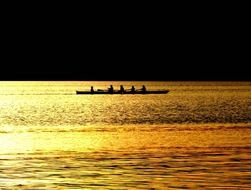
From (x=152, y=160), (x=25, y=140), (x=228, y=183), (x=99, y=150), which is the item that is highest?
(x=25, y=140)

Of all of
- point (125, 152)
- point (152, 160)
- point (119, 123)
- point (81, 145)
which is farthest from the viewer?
point (119, 123)

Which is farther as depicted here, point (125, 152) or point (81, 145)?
point (81, 145)

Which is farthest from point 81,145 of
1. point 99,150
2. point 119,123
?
point 119,123

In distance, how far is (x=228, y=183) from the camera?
30.7m

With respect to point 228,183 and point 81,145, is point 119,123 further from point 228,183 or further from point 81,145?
point 228,183

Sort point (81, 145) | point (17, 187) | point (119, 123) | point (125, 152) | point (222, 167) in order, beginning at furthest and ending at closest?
1. point (119, 123)
2. point (81, 145)
3. point (125, 152)
4. point (222, 167)
5. point (17, 187)

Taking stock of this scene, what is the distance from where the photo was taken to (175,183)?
3094cm

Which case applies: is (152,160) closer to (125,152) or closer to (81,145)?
(125,152)

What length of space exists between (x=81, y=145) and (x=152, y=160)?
440 inches

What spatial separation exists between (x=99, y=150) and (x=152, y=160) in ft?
23.7

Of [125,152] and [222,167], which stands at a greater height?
[125,152]

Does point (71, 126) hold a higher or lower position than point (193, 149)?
higher

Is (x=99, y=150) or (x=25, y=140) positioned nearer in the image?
(x=99, y=150)

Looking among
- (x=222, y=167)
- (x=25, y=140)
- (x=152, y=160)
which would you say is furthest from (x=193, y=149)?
(x=25, y=140)
